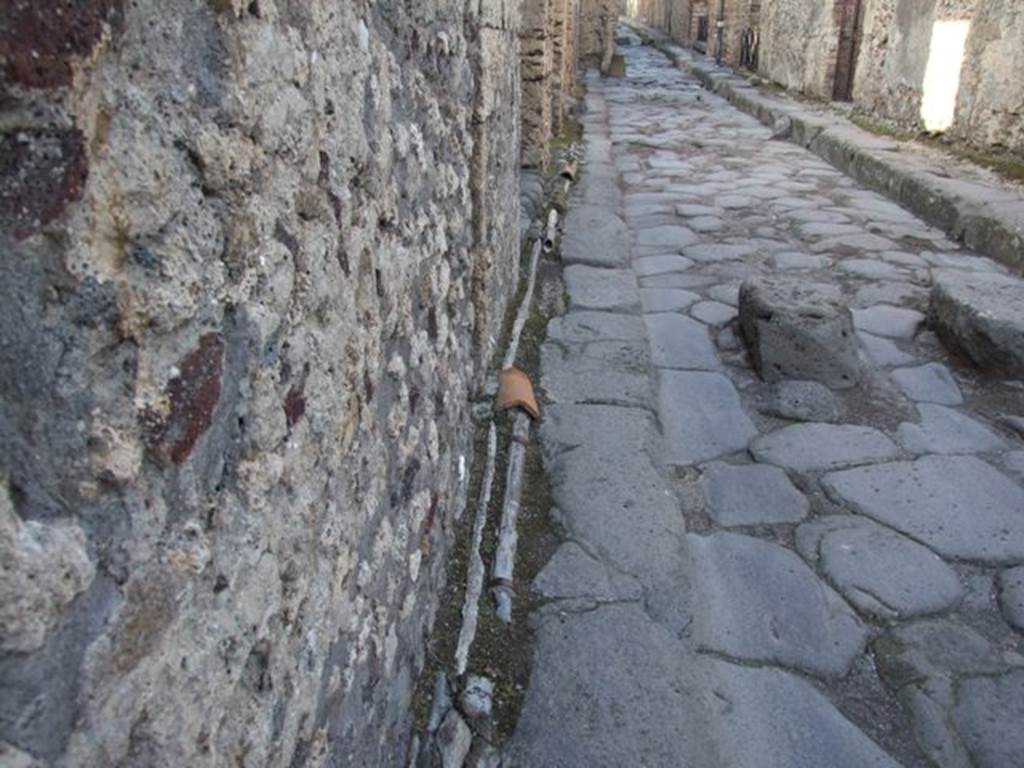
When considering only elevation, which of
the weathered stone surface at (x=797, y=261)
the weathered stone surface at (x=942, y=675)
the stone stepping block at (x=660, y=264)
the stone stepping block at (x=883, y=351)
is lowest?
the weathered stone surface at (x=942, y=675)

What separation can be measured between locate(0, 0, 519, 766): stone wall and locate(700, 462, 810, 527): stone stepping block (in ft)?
4.01

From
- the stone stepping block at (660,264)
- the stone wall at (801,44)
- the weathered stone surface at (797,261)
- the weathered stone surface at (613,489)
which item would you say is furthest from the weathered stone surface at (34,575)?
the stone wall at (801,44)

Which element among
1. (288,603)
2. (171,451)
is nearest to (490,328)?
(288,603)

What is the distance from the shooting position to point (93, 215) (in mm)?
594

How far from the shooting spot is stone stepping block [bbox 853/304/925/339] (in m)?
3.56

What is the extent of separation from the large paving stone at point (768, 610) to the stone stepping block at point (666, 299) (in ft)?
5.89

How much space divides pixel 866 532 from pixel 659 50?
67.9 ft

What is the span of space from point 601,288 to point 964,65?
422 cm

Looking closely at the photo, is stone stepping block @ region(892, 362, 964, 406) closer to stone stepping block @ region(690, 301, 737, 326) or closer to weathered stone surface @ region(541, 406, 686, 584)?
stone stepping block @ region(690, 301, 737, 326)

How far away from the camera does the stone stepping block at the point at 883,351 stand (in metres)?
3.29

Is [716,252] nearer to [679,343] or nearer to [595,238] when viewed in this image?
[595,238]

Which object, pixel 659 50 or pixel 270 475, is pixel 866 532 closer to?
pixel 270 475

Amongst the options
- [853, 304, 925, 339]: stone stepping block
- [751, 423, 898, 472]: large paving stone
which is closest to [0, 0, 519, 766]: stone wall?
[751, 423, 898, 472]: large paving stone

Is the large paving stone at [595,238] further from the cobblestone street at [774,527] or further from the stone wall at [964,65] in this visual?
the stone wall at [964,65]
